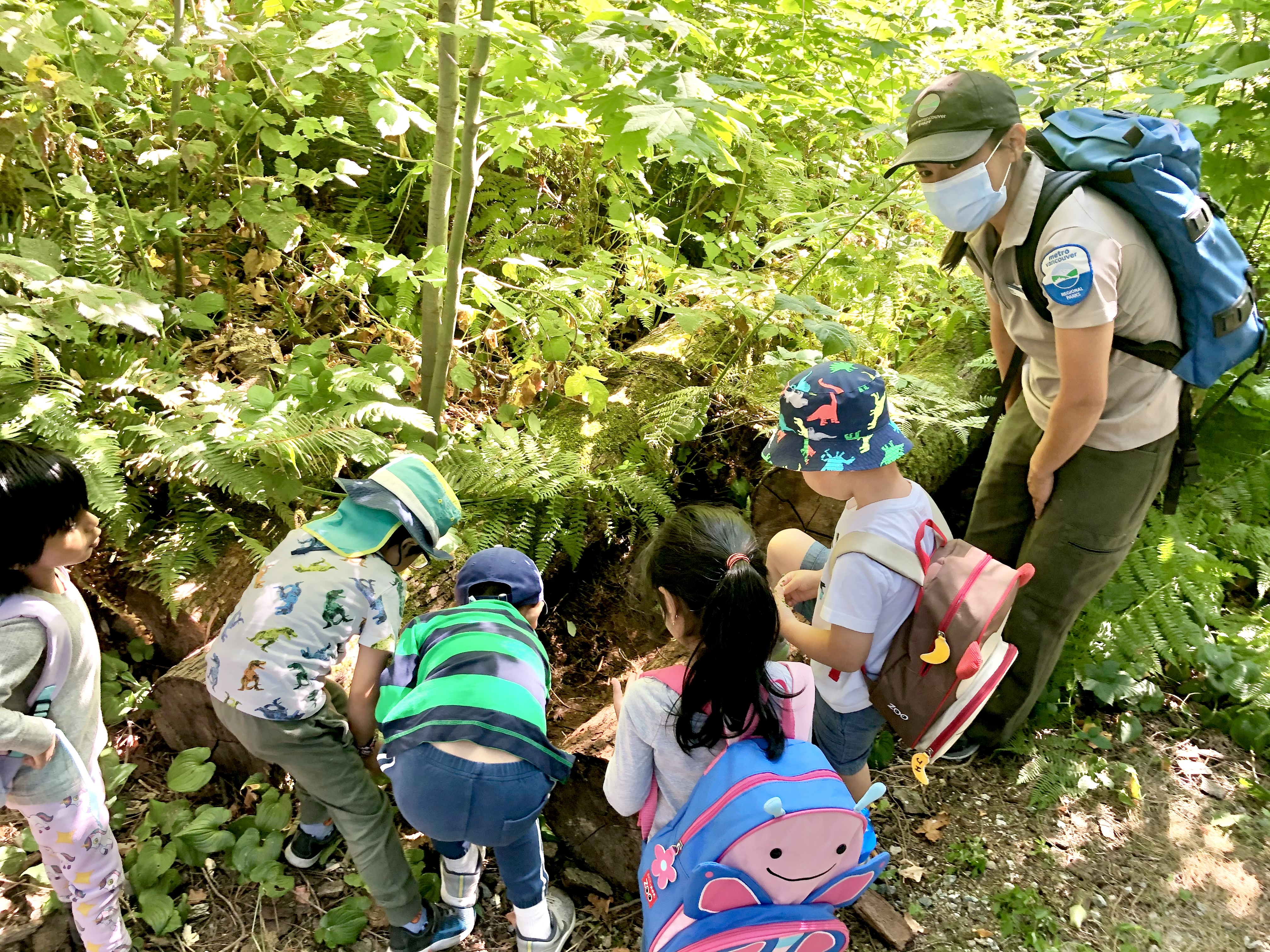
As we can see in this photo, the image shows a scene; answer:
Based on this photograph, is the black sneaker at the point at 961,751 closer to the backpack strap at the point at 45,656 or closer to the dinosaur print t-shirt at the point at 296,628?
the dinosaur print t-shirt at the point at 296,628

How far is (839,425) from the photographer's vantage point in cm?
210

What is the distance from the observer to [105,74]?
304 cm

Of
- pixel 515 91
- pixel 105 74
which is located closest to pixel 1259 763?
pixel 515 91

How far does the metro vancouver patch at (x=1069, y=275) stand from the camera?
2178 mm

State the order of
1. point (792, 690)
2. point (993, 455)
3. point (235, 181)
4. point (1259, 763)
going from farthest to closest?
point (235, 181) < point (1259, 763) < point (993, 455) < point (792, 690)

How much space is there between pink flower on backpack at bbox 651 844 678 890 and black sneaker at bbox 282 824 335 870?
1405mm

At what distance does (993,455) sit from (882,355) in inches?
52.4

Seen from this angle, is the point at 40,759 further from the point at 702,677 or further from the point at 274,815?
the point at 702,677

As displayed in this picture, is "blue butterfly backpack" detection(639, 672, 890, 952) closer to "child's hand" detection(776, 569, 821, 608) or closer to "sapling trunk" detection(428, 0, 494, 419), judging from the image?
"child's hand" detection(776, 569, 821, 608)

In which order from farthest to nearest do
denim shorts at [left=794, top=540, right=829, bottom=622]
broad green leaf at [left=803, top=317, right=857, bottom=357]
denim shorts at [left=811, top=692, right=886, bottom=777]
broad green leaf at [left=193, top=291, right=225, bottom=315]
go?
broad green leaf at [left=193, top=291, right=225, bottom=315], broad green leaf at [left=803, top=317, right=857, bottom=357], denim shorts at [left=794, top=540, right=829, bottom=622], denim shorts at [left=811, top=692, right=886, bottom=777]

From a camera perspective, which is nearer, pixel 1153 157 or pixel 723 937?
pixel 723 937

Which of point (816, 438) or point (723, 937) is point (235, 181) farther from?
point (723, 937)

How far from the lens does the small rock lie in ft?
8.92

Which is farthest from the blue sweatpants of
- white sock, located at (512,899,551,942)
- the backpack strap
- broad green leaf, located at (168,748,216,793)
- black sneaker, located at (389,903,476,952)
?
broad green leaf, located at (168,748,216,793)
